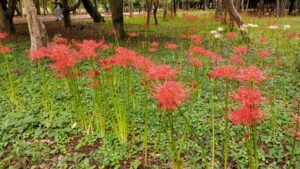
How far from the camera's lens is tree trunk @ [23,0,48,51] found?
8391 millimetres

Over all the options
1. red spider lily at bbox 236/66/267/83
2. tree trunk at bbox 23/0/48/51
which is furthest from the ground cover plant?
tree trunk at bbox 23/0/48/51

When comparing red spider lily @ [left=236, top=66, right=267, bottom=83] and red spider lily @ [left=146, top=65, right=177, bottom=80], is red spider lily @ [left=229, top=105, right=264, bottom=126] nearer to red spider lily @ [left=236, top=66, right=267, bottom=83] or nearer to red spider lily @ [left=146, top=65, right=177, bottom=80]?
red spider lily @ [left=236, top=66, right=267, bottom=83]

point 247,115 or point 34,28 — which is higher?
point 34,28

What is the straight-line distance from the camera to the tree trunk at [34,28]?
8391mm

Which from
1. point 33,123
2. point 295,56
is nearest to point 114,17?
point 295,56

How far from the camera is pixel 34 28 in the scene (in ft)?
28.4

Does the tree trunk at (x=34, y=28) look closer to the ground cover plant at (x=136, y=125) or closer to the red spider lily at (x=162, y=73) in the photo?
the ground cover plant at (x=136, y=125)

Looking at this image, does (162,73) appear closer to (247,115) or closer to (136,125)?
(247,115)

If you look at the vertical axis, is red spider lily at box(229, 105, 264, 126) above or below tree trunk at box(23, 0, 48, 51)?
below

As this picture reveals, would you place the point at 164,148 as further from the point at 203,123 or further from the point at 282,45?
the point at 282,45

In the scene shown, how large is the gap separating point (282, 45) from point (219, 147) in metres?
7.80

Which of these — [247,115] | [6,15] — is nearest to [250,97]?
[247,115]

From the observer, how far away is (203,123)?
4977mm

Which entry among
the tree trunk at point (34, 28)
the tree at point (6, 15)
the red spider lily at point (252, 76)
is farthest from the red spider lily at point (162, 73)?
the tree at point (6, 15)
